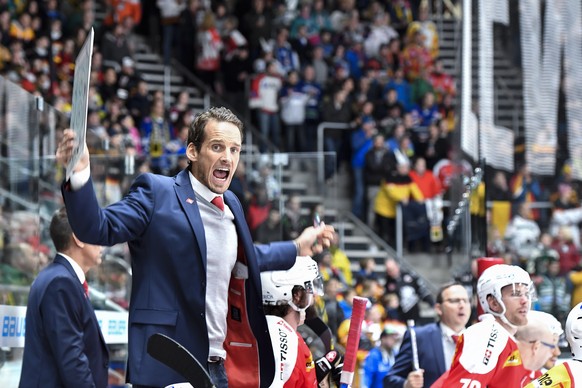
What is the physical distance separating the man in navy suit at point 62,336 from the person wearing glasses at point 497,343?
182 centimetres

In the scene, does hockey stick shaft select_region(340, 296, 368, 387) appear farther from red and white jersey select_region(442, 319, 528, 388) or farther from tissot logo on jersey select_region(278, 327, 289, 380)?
red and white jersey select_region(442, 319, 528, 388)

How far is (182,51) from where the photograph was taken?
21812 millimetres

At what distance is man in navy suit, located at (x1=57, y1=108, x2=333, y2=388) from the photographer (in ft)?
18.1

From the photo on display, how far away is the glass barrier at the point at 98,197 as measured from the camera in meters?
8.09

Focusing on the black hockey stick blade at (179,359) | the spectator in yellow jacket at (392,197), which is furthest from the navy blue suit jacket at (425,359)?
the spectator in yellow jacket at (392,197)

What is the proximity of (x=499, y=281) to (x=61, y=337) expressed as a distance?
2.39m

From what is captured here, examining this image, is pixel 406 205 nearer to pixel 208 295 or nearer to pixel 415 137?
pixel 415 137

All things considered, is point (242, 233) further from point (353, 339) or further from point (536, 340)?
point (536, 340)

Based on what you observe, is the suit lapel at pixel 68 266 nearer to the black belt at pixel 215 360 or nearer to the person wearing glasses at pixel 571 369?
the black belt at pixel 215 360

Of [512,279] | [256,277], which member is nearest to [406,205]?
[512,279]

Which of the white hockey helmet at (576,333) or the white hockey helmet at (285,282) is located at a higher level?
the white hockey helmet at (285,282)

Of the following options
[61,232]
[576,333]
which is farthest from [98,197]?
[576,333]

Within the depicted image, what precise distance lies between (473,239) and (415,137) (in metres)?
9.26

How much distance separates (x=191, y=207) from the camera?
5699 millimetres
